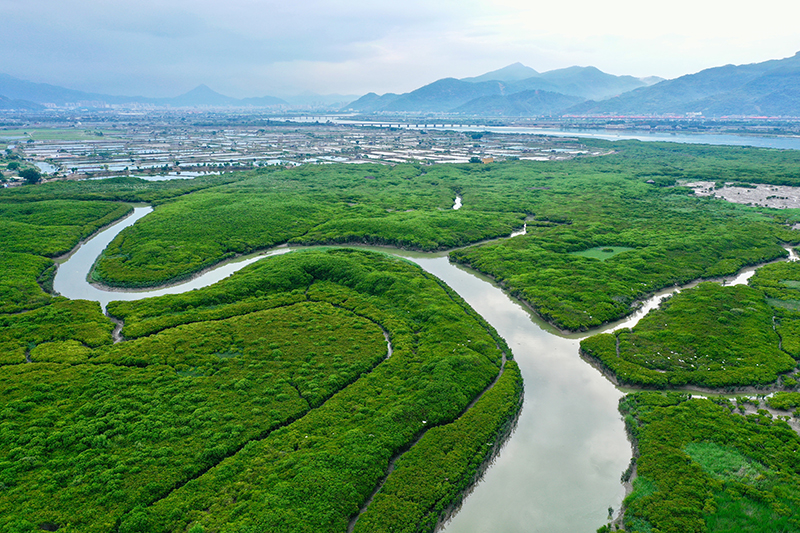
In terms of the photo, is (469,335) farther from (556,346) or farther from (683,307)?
(683,307)

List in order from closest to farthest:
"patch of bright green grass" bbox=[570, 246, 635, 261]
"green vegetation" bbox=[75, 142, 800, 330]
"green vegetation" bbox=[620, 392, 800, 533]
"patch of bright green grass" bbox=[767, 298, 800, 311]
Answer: "green vegetation" bbox=[620, 392, 800, 533]
"patch of bright green grass" bbox=[767, 298, 800, 311]
"green vegetation" bbox=[75, 142, 800, 330]
"patch of bright green grass" bbox=[570, 246, 635, 261]

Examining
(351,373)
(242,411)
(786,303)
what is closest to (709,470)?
(351,373)

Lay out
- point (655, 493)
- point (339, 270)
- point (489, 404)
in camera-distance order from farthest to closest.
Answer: point (339, 270)
point (489, 404)
point (655, 493)

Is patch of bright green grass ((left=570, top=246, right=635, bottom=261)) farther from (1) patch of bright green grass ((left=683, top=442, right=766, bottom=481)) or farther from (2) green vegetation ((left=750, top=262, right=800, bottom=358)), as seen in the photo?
(1) patch of bright green grass ((left=683, top=442, right=766, bottom=481))

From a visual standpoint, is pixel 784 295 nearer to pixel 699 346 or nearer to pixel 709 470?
pixel 699 346

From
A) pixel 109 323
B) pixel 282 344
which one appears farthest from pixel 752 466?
pixel 109 323

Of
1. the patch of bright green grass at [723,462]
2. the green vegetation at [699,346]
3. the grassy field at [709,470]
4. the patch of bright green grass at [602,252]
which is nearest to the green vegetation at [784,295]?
the green vegetation at [699,346]

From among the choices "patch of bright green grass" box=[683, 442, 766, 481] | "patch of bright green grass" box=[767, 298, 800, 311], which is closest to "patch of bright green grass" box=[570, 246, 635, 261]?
"patch of bright green grass" box=[767, 298, 800, 311]

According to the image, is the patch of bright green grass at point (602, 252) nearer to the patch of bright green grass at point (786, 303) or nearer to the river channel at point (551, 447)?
the river channel at point (551, 447)

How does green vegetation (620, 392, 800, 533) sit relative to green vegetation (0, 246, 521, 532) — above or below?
below
